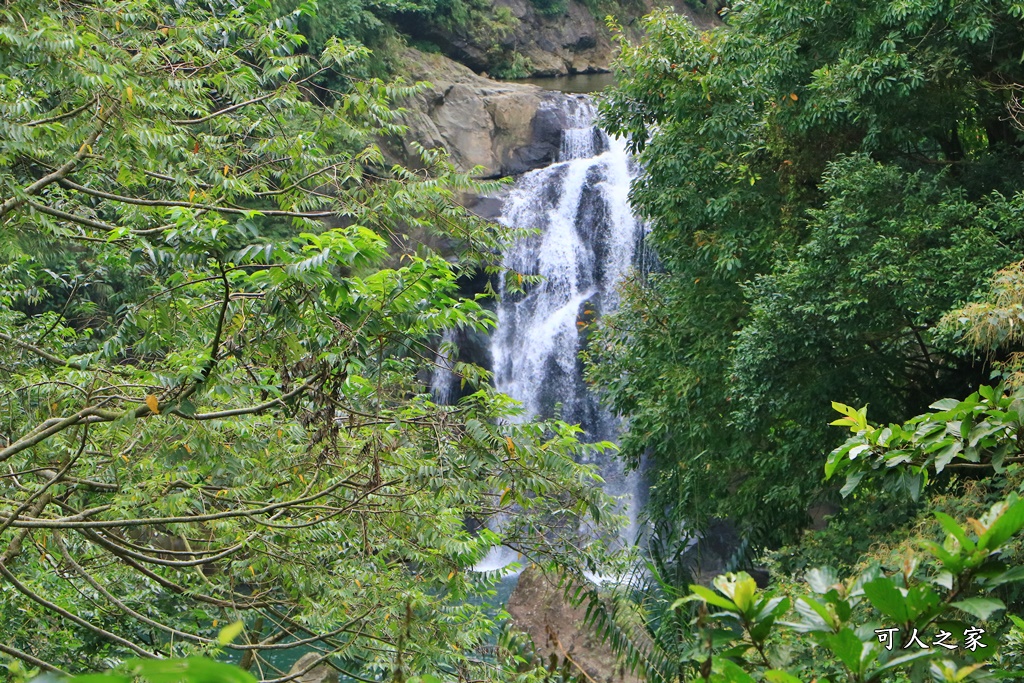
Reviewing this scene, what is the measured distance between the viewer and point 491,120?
20625 millimetres

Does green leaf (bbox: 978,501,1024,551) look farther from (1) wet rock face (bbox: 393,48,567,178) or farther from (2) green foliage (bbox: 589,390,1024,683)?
(1) wet rock face (bbox: 393,48,567,178)

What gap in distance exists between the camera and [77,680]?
727 millimetres

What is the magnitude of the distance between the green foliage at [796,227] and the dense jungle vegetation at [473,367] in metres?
0.04

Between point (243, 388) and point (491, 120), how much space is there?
16.9 metres

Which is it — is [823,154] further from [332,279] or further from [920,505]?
[332,279]

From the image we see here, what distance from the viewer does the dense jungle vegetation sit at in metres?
3.22

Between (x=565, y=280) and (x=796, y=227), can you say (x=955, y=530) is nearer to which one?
(x=796, y=227)

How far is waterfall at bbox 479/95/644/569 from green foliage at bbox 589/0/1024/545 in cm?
504

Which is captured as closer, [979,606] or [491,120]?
[979,606]

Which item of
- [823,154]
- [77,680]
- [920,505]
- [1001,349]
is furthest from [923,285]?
[77,680]

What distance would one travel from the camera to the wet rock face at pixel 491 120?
787 inches

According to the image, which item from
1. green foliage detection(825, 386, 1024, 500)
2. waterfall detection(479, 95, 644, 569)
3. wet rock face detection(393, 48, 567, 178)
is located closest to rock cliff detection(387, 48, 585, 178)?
wet rock face detection(393, 48, 567, 178)

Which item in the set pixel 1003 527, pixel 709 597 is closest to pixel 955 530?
pixel 1003 527

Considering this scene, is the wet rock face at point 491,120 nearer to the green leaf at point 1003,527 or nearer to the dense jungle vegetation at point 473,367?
the dense jungle vegetation at point 473,367
